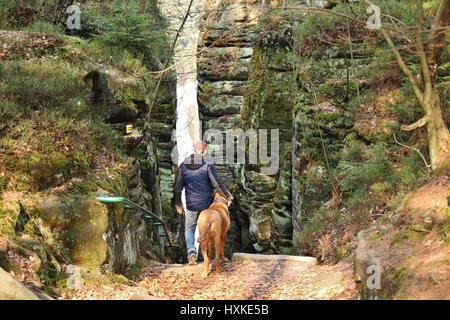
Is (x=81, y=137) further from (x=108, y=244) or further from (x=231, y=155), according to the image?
(x=231, y=155)

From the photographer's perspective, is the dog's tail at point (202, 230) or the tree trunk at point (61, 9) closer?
the dog's tail at point (202, 230)

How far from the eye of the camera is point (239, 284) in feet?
21.1

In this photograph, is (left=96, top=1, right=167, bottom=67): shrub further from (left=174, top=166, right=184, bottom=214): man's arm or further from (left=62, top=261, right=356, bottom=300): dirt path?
(left=62, top=261, right=356, bottom=300): dirt path

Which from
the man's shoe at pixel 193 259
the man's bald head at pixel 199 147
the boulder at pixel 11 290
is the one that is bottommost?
the man's shoe at pixel 193 259

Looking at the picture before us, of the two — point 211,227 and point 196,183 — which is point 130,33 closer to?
point 196,183

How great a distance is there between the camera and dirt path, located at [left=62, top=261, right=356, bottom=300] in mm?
5281

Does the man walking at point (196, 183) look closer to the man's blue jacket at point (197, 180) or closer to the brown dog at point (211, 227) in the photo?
the man's blue jacket at point (197, 180)

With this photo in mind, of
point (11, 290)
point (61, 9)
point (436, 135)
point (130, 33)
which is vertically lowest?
point (11, 290)

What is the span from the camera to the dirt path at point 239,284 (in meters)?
5.28

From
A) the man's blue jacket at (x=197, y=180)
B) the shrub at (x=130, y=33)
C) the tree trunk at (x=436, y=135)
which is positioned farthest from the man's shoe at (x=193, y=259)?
the shrub at (x=130, y=33)

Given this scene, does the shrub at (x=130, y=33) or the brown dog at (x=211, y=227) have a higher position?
the shrub at (x=130, y=33)

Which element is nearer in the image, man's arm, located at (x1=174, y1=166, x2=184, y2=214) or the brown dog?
the brown dog

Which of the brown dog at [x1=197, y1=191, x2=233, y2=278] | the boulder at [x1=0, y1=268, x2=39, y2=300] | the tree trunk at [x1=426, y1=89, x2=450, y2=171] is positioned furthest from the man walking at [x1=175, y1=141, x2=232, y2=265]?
the boulder at [x1=0, y1=268, x2=39, y2=300]

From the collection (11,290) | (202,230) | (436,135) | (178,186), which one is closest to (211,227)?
(202,230)
